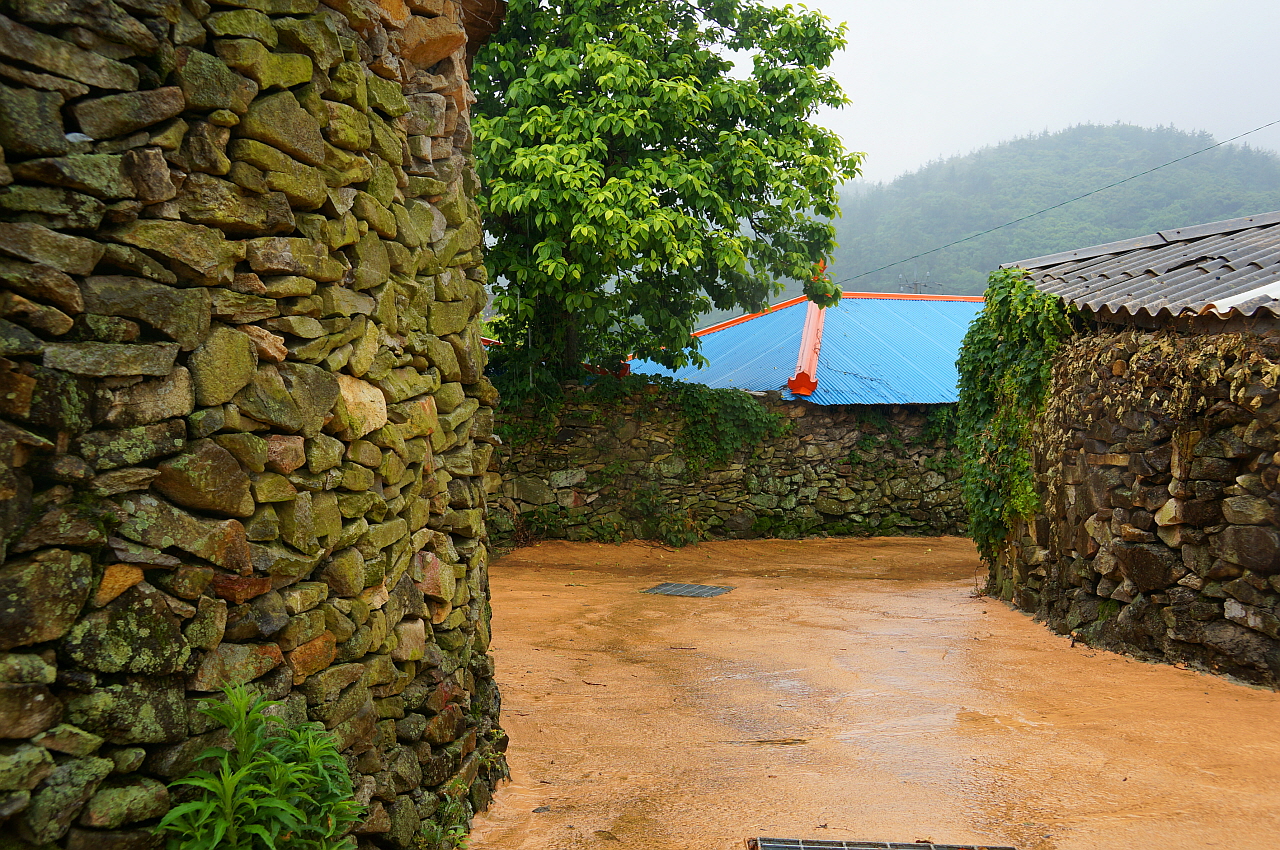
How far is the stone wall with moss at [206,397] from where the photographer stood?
5.55 feet

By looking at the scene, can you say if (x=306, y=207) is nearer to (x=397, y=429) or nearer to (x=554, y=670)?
(x=397, y=429)

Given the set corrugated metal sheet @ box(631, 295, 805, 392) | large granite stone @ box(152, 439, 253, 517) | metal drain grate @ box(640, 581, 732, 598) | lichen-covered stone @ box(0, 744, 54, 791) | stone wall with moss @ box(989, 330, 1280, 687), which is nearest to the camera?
lichen-covered stone @ box(0, 744, 54, 791)

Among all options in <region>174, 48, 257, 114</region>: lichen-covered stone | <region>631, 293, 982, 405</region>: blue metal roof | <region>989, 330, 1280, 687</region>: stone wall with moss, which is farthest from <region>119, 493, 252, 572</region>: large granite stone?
<region>631, 293, 982, 405</region>: blue metal roof

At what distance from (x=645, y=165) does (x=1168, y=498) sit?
5.93 m

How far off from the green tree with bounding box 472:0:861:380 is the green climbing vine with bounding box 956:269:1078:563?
9.52 ft

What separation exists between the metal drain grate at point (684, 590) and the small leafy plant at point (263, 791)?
645 centimetres

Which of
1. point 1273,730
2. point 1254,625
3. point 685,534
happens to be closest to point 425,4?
point 1273,730

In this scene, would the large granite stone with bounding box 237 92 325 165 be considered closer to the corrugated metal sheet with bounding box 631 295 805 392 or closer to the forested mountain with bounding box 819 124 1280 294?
the corrugated metal sheet with bounding box 631 295 805 392

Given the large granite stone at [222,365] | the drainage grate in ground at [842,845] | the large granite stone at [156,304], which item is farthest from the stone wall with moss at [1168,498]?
the large granite stone at [156,304]

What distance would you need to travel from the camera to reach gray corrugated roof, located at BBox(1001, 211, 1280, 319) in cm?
510

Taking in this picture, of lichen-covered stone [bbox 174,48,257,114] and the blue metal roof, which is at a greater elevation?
the blue metal roof

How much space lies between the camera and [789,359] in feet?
44.0

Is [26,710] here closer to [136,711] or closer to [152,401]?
[136,711]

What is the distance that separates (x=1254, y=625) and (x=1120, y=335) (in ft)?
6.45
